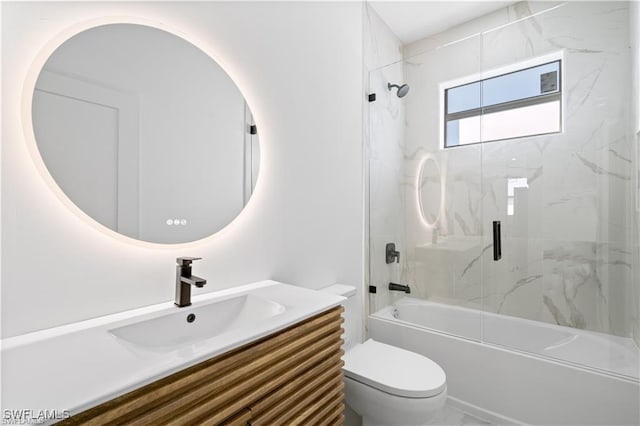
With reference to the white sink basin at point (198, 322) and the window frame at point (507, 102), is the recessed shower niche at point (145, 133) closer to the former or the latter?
the white sink basin at point (198, 322)

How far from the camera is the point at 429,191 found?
246 centimetres

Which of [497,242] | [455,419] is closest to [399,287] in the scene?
[497,242]

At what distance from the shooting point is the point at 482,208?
7.45 feet

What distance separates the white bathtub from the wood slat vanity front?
1.16 m

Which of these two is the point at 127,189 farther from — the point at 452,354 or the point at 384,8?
the point at 384,8

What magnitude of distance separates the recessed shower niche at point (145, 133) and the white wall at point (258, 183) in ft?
0.15

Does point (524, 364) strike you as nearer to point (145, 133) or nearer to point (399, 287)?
point (399, 287)

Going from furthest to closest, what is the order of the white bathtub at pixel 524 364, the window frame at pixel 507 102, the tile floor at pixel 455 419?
the window frame at pixel 507 102 → the tile floor at pixel 455 419 → the white bathtub at pixel 524 364

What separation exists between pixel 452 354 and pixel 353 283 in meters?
0.77

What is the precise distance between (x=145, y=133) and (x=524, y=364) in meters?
2.21

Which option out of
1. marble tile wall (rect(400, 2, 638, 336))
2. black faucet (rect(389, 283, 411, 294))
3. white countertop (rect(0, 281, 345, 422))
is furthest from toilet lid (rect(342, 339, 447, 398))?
marble tile wall (rect(400, 2, 638, 336))

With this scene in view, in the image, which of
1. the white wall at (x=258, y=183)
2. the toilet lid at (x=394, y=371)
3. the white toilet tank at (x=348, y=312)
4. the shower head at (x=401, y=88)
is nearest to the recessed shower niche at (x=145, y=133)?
the white wall at (x=258, y=183)

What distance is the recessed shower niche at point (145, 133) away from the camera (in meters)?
0.90

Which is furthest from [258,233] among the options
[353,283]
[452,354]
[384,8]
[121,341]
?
[384,8]
